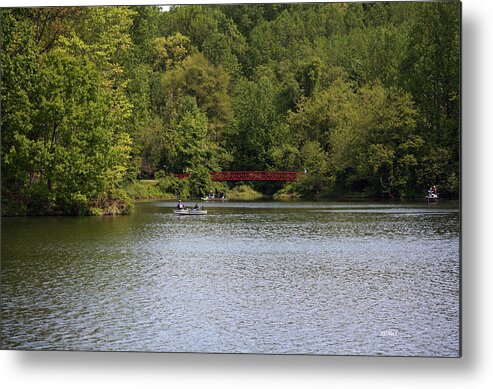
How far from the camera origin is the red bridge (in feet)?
36.8

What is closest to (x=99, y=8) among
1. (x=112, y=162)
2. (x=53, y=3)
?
(x=53, y=3)

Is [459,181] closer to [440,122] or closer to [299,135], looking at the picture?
[440,122]

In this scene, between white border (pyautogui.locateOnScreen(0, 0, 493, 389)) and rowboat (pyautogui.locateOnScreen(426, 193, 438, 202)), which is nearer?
white border (pyautogui.locateOnScreen(0, 0, 493, 389))

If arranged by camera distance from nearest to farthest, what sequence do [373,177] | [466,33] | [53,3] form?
[466,33] < [53,3] < [373,177]

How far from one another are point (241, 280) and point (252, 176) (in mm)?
1180

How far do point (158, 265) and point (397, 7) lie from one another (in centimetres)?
385

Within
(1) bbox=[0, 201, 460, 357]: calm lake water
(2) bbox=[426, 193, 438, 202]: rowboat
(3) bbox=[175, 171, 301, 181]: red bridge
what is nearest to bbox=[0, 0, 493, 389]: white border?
(1) bbox=[0, 201, 460, 357]: calm lake water

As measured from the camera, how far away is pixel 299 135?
1130 centimetres

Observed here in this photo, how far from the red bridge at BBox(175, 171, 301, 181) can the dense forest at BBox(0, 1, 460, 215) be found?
71mm

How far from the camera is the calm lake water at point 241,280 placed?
31.8ft

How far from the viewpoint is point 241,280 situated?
36.4 feet

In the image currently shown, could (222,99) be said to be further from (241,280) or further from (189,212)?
(241,280)

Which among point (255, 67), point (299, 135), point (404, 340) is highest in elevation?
point (255, 67)

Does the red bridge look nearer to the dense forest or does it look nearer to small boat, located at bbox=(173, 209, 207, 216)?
the dense forest
